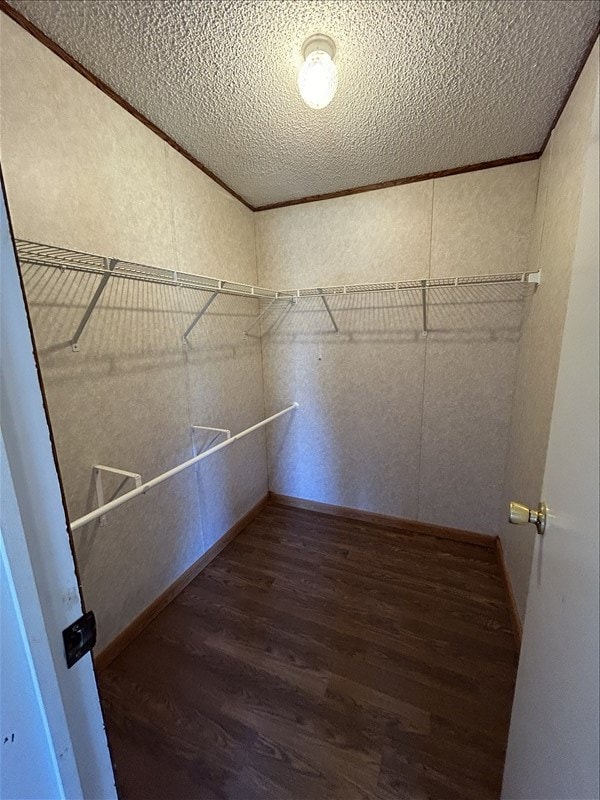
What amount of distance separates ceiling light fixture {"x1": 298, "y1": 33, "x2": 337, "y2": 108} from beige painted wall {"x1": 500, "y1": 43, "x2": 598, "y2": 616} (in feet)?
2.85

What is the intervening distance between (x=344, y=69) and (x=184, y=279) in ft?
3.53

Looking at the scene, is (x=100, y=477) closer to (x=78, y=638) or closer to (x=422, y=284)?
(x=78, y=638)

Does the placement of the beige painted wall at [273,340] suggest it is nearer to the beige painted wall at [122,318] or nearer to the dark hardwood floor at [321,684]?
the beige painted wall at [122,318]

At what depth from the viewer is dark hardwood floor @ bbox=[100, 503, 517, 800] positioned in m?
1.10

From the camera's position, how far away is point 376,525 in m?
2.47

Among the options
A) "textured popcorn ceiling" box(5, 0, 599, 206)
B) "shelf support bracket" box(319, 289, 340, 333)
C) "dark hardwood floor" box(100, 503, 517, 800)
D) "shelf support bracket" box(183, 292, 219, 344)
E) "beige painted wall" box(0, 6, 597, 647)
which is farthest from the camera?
"shelf support bracket" box(319, 289, 340, 333)

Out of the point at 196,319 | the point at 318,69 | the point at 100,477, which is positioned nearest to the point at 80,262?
the point at 196,319

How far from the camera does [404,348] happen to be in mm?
2188


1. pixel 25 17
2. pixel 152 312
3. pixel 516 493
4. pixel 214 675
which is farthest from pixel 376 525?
pixel 25 17

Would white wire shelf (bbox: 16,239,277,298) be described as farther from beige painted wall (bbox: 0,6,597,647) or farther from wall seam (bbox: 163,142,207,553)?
wall seam (bbox: 163,142,207,553)

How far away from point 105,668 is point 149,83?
2.54 metres

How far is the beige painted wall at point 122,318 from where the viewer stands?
1.13m

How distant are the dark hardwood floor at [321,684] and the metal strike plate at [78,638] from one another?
99 cm

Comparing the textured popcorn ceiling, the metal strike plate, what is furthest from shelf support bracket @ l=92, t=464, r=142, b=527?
the textured popcorn ceiling
